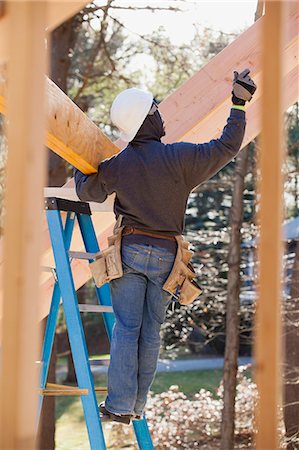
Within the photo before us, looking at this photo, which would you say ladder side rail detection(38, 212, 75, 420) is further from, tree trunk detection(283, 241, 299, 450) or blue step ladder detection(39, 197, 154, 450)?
tree trunk detection(283, 241, 299, 450)

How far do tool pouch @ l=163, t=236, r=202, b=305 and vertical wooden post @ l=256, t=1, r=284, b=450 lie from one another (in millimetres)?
2104

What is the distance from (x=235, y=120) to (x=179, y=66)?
6.83 m

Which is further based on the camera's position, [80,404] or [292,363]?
[80,404]

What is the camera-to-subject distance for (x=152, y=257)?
3.90 m

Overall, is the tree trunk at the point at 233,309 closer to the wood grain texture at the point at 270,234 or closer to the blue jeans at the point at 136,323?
the blue jeans at the point at 136,323

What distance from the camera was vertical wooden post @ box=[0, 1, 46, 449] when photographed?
169 cm

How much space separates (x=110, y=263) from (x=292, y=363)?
18.9 ft

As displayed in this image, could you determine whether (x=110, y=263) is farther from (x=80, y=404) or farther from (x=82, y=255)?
(x=80, y=404)

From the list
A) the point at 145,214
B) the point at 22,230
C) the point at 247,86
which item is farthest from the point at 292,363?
the point at 22,230

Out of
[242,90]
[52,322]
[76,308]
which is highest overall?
[242,90]

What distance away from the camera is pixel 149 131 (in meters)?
3.96

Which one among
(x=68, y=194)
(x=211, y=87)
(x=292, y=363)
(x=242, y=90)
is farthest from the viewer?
(x=292, y=363)

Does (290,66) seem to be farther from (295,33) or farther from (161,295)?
(161,295)

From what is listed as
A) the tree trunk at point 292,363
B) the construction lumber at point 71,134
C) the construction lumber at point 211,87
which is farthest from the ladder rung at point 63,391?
the tree trunk at point 292,363
